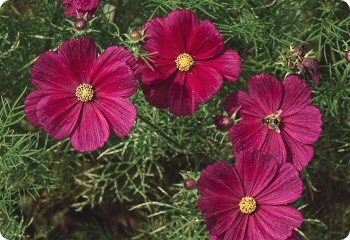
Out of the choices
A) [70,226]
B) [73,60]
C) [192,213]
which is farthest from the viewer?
[70,226]

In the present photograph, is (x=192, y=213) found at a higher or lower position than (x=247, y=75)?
lower

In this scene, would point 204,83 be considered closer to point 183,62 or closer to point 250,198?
point 183,62

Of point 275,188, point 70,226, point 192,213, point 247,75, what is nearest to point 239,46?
point 247,75

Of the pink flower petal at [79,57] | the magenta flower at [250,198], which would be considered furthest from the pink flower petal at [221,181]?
the pink flower petal at [79,57]

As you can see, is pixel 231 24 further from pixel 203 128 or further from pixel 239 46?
pixel 203 128

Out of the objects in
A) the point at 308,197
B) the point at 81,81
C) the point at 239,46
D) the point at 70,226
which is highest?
the point at 81,81

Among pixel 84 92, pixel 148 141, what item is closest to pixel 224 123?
pixel 84 92

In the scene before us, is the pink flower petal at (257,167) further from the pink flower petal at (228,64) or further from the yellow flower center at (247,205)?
the pink flower petal at (228,64)
